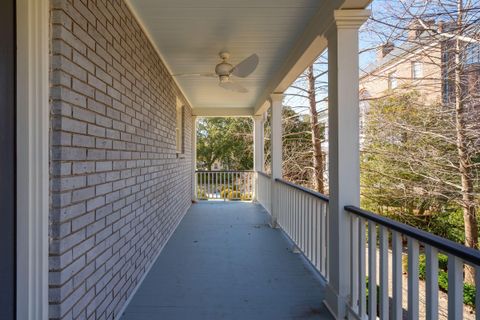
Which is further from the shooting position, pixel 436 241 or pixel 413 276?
pixel 413 276

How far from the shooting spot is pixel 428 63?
5.75m

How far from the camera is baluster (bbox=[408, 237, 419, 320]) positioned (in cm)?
146

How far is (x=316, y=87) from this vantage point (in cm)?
904

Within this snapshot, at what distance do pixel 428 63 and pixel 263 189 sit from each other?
4251 millimetres

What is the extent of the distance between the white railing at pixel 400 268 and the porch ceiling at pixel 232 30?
1.55 metres

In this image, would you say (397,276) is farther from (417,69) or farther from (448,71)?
(417,69)

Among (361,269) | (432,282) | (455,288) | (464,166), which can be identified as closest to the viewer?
(455,288)

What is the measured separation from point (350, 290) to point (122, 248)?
5.80 feet

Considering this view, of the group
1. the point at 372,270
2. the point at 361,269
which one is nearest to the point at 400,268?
the point at 372,270

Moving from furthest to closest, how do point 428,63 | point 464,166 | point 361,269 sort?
point 428,63, point 464,166, point 361,269

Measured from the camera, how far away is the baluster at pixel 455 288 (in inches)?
46.3

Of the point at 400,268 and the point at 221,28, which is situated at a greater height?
the point at 221,28

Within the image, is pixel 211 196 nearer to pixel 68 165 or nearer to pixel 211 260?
pixel 211 260

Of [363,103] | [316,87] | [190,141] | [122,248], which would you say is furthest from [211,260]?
[316,87]
